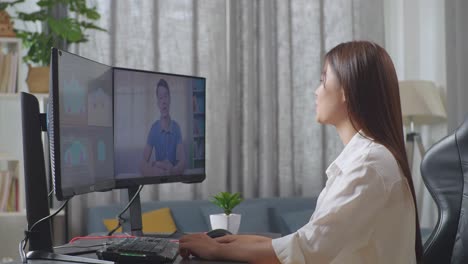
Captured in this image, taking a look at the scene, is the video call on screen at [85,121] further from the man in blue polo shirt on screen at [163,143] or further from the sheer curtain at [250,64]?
the sheer curtain at [250,64]

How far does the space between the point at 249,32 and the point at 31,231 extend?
3.37 m

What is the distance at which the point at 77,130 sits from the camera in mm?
1640

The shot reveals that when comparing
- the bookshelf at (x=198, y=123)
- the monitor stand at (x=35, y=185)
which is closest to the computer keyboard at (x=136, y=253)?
the monitor stand at (x=35, y=185)

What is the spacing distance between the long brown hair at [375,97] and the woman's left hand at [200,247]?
43cm

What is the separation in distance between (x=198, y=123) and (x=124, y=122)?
0.40 meters

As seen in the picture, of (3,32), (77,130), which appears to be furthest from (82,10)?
(77,130)

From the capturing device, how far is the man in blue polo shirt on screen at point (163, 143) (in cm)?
216

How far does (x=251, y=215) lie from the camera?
441cm

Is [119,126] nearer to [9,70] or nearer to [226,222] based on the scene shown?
[226,222]

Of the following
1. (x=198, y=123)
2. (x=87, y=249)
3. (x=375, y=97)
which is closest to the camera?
(x=375, y=97)

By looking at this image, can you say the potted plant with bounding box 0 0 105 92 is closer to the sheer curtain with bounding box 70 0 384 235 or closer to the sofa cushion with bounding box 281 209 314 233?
the sheer curtain with bounding box 70 0 384 235

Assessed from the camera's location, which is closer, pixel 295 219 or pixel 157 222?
pixel 157 222

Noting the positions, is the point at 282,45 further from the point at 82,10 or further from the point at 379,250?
the point at 379,250

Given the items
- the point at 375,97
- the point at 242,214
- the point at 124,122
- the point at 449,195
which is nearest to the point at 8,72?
the point at 242,214
